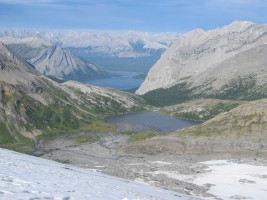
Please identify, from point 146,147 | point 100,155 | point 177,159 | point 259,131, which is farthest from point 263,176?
point 100,155

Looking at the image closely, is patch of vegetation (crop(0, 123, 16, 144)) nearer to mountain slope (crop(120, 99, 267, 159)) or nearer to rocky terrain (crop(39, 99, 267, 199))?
rocky terrain (crop(39, 99, 267, 199))

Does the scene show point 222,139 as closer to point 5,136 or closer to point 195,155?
point 195,155

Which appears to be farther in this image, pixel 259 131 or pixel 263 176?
pixel 259 131

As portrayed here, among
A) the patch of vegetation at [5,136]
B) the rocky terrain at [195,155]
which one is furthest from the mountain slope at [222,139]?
the patch of vegetation at [5,136]

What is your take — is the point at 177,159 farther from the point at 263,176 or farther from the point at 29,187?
the point at 29,187

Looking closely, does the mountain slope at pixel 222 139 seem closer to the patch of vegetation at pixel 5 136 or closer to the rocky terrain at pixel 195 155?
the rocky terrain at pixel 195 155

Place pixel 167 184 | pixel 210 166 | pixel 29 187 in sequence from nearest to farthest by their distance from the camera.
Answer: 1. pixel 29 187
2. pixel 167 184
3. pixel 210 166

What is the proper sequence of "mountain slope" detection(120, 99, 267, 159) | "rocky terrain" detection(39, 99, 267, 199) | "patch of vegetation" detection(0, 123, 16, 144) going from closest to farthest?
"rocky terrain" detection(39, 99, 267, 199), "mountain slope" detection(120, 99, 267, 159), "patch of vegetation" detection(0, 123, 16, 144)

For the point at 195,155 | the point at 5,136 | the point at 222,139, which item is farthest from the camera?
the point at 5,136

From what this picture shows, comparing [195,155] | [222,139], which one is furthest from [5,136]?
[222,139]

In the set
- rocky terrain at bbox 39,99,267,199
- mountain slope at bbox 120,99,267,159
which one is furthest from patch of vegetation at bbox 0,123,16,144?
mountain slope at bbox 120,99,267,159

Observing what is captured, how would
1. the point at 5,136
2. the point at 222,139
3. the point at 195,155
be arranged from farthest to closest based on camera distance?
the point at 5,136 < the point at 222,139 < the point at 195,155
